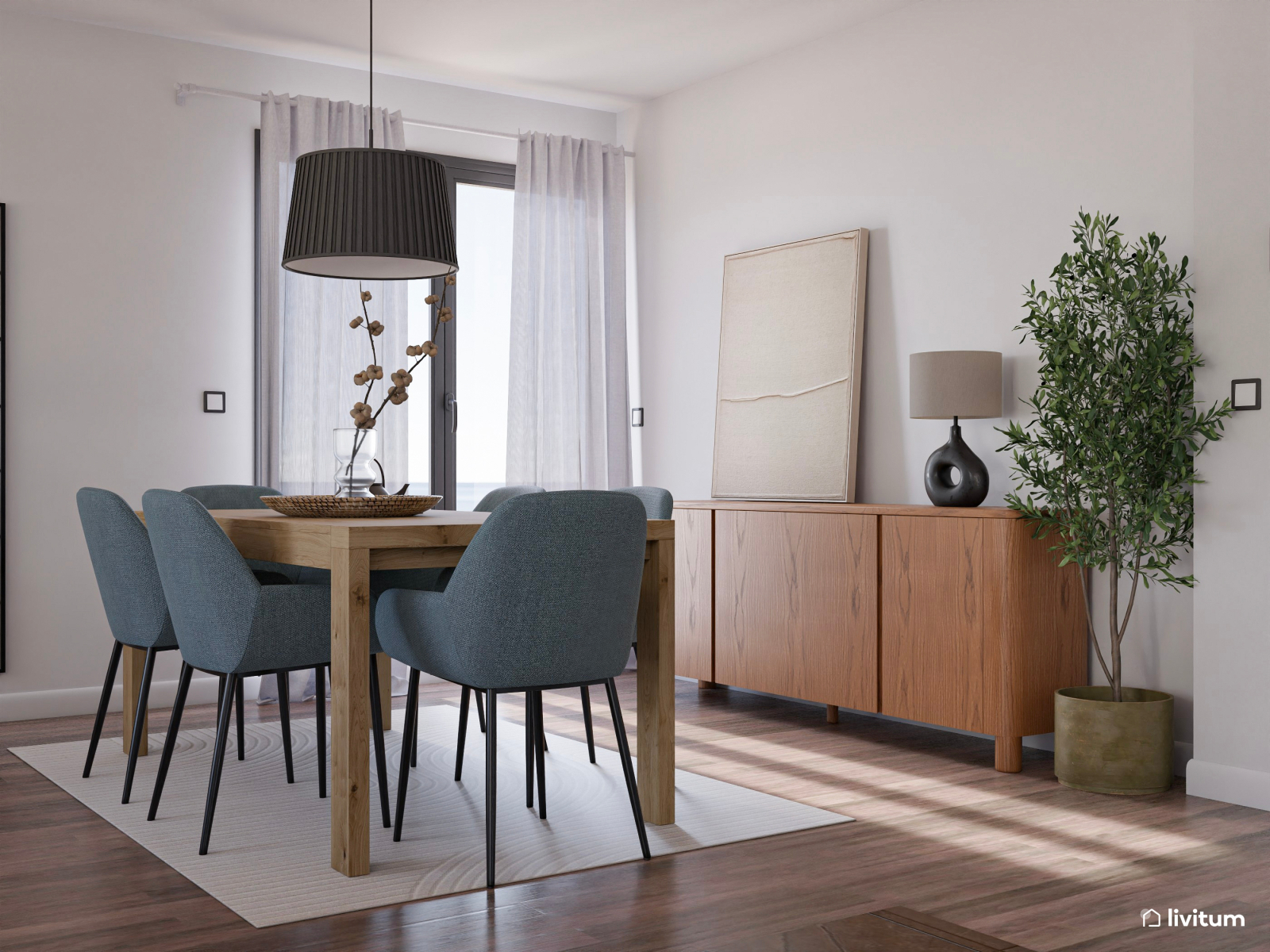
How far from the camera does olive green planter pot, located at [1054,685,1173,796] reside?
11.3 ft

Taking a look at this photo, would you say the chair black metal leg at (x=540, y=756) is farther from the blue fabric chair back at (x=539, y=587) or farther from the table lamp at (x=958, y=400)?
the table lamp at (x=958, y=400)

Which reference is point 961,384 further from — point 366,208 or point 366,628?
point 366,628

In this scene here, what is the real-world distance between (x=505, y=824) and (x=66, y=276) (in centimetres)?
304

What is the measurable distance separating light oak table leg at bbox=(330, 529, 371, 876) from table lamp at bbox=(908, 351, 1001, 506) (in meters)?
2.15

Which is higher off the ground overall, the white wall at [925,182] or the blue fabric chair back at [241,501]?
the white wall at [925,182]

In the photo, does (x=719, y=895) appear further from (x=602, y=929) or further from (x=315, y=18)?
Result: (x=315, y=18)

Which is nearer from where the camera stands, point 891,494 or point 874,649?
point 874,649

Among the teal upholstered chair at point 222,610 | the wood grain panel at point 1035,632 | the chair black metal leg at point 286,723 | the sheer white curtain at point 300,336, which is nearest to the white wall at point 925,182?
the wood grain panel at point 1035,632

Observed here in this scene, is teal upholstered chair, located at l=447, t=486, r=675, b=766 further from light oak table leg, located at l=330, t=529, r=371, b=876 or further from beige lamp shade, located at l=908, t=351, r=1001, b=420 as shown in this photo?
beige lamp shade, located at l=908, t=351, r=1001, b=420

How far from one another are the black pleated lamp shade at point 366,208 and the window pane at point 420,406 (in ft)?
7.84

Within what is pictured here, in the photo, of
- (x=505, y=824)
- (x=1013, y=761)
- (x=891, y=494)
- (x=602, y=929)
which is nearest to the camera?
(x=602, y=929)

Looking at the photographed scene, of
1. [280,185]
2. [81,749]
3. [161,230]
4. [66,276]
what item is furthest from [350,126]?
[81,749]

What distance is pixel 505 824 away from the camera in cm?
306

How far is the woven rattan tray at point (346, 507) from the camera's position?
319cm
